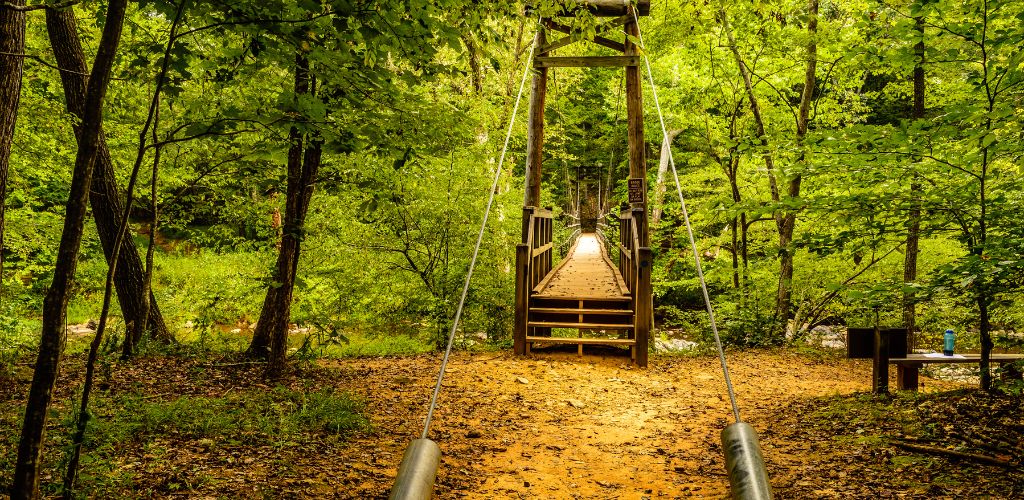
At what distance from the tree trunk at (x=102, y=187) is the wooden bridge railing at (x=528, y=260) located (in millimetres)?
4122

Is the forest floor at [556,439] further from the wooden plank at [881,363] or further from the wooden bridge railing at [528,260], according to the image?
the wooden bridge railing at [528,260]

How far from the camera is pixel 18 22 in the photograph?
3.13 m

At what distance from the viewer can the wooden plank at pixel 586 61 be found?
8.00 metres

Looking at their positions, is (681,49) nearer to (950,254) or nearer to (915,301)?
(950,254)

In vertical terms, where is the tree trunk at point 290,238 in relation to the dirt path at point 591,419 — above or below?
above

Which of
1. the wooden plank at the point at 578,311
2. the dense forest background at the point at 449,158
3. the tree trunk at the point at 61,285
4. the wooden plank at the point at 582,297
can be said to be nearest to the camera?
the tree trunk at the point at 61,285

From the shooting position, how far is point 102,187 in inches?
241

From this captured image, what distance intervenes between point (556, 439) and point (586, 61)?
590 cm

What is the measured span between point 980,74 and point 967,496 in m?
2.81

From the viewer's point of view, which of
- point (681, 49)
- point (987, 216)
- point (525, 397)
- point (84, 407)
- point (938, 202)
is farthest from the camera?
point (681, 49)

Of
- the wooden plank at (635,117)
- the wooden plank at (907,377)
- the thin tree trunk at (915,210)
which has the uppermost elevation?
the wooden plank at (635,117)

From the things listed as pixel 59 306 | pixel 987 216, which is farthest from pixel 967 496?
pixel 59 306

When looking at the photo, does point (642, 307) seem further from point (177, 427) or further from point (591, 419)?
point (177, 427)

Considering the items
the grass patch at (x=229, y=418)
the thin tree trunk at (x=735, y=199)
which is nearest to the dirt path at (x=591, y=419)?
the grass patch at (x=229, y=418)
